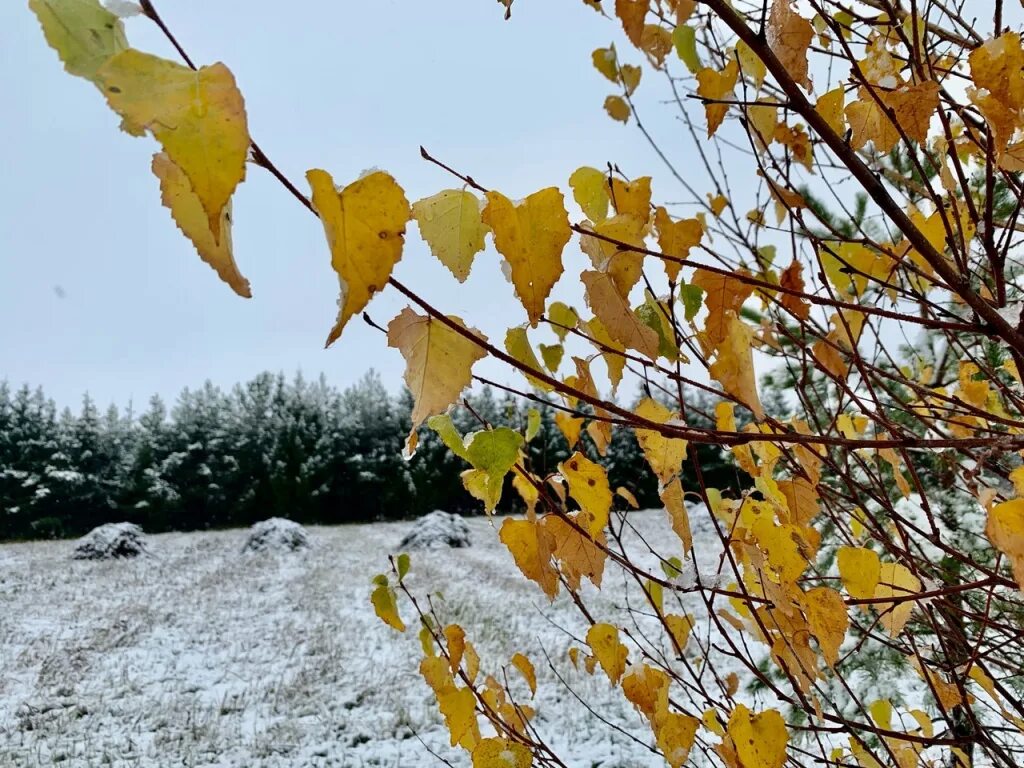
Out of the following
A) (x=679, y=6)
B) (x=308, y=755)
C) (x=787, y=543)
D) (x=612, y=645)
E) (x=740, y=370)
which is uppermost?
(x=679, y=6)

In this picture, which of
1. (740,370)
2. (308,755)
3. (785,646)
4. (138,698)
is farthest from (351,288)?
(138,698)

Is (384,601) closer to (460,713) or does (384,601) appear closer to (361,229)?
(460,713)

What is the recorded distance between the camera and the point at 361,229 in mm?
317

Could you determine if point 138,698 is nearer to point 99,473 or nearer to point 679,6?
point 679,6

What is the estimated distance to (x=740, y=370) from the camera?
1.58 ft

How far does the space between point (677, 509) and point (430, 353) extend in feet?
1.23

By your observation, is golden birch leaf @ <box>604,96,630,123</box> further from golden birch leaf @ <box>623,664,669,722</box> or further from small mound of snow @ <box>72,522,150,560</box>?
small mound of snow @ <box>72,522,150,560</box>

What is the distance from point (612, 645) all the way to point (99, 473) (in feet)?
67.9

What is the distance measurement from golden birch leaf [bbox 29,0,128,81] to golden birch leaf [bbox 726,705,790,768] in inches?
26.8

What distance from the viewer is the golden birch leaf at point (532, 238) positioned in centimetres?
43

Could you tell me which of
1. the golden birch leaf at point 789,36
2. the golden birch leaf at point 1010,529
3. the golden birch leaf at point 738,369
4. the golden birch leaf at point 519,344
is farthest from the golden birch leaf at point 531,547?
the golden birch leaf at point 789,36

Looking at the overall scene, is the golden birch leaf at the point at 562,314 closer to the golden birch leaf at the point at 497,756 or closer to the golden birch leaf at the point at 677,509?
the golden birch leaf at the point at 677,509

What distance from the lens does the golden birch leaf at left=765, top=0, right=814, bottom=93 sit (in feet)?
1.75

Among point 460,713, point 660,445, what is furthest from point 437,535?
point 660,445
